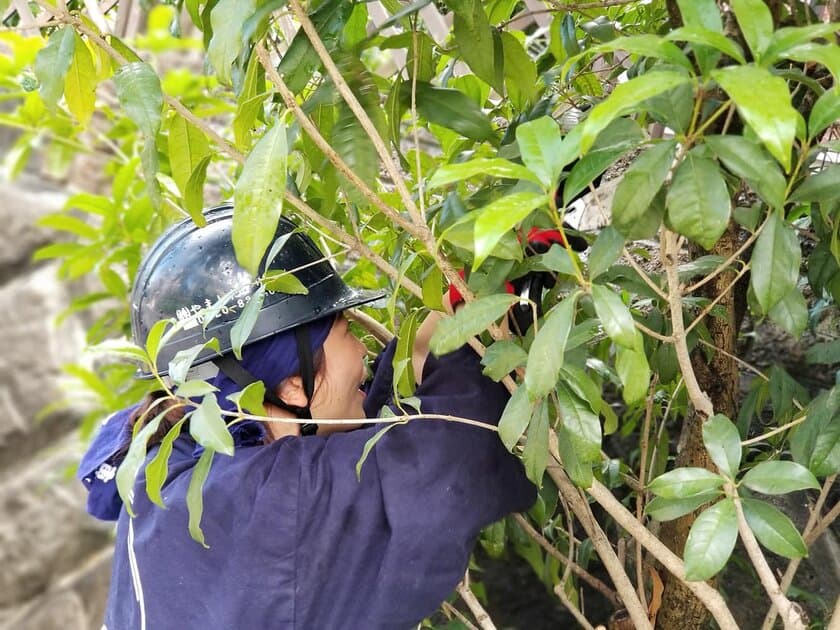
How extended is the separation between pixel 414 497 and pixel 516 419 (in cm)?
26

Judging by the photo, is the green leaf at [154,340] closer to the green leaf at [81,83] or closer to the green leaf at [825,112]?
the green leaf at [81,83]

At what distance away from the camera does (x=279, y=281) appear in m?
0.98

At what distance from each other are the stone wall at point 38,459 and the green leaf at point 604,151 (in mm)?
4122

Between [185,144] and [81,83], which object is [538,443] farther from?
[81,83]

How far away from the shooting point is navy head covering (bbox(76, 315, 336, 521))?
122 cm

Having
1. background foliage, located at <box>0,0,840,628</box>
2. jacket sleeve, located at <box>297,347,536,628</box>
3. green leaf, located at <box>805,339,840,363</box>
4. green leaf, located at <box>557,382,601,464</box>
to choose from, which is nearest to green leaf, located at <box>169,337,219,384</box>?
background foliage, located at <box>0,0,840,628</box>

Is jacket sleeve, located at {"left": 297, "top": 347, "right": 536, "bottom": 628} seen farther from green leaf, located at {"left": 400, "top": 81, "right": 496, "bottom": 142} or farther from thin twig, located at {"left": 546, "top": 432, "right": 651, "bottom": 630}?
green leaf, located at {"left": 400, "top": 81, "right": 496, "bottom": 142}

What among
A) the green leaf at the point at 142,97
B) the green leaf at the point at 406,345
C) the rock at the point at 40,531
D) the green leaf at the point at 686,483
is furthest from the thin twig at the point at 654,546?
the rock at the point at 40,531

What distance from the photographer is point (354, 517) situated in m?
1.06

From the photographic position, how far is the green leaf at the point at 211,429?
78 centimetres

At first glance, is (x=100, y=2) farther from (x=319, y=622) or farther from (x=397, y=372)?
(x=319, y=622)

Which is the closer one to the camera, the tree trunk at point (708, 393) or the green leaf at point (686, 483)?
the green leaf at point (686, 483)

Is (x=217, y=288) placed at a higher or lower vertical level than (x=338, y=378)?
higher

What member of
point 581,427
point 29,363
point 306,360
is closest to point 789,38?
point 581,427
